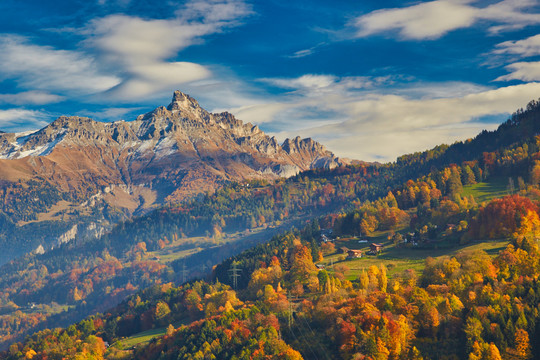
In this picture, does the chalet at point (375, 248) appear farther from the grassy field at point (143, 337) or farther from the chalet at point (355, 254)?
the grassy field at point (143, 337)

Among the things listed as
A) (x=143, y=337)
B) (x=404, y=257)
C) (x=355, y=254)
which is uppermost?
(x=355, y=254)

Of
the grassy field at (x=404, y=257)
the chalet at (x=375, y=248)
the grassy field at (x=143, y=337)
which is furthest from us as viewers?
the chalet at (x=375, y=248)

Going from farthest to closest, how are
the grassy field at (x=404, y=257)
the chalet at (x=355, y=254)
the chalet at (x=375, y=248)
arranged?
the chalet at (x=375, y=248) → the chalet at (x=355, y=254) → the grassy field at (x=404, y=257)

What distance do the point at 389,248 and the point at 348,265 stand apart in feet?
89.4

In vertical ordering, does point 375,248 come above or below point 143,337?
above

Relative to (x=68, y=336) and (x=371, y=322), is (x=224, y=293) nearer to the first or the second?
(x=68, y=336)

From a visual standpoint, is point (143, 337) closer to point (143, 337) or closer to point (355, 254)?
point (143, 337)

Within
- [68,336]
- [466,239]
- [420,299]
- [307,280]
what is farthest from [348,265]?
[68,336]

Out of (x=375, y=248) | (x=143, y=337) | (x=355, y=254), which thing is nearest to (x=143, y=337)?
(x=143, y=337)

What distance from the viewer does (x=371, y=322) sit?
379ft

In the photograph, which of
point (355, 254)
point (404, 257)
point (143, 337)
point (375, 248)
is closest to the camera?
point (404, 257)

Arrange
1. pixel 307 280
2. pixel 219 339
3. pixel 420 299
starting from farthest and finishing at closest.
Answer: pixel 307 280 < pixel 219 339 < pixel 420 299

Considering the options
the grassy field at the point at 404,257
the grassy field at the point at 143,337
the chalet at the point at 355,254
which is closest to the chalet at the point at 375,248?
the grassy field at the point at 404,257

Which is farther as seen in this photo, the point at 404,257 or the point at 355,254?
the point at 355,254
